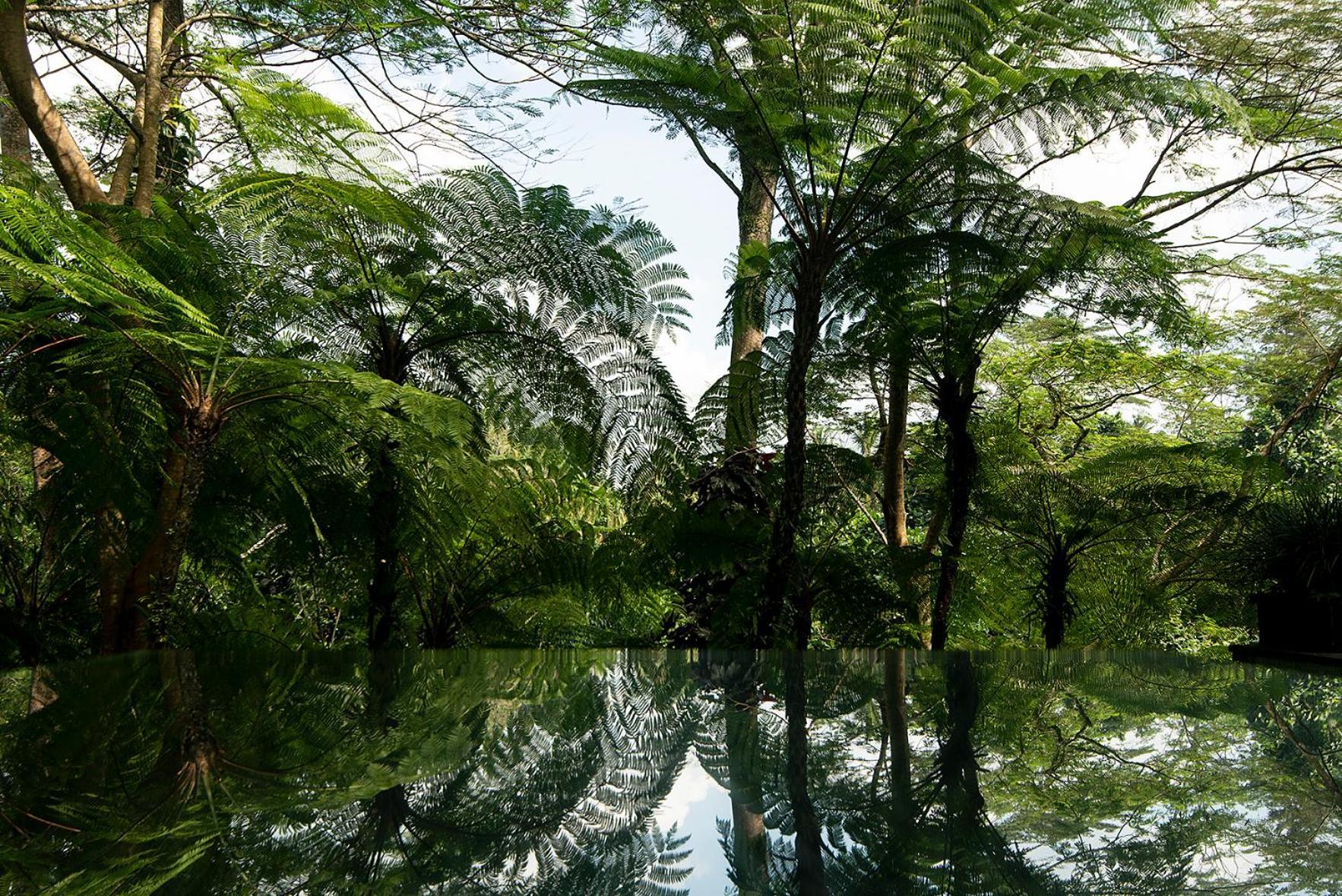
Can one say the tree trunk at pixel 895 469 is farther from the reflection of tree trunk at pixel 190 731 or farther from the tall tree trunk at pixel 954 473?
the reflection of tree trunk at pixel 190 731

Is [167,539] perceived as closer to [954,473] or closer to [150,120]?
[150,120]

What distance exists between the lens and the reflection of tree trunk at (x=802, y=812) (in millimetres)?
559

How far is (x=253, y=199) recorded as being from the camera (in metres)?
2.54

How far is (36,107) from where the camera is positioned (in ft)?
8.90

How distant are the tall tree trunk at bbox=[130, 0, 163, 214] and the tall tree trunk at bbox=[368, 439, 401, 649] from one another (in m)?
1.08

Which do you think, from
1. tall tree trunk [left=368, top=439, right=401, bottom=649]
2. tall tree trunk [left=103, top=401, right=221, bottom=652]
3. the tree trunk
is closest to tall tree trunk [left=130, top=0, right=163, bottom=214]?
tall tree trunk [left=103, top=401, right=221, bottom=652]

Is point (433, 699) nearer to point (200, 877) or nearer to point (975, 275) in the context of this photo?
point (200, 877)

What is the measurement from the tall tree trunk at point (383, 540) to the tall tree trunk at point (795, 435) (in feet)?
4.31

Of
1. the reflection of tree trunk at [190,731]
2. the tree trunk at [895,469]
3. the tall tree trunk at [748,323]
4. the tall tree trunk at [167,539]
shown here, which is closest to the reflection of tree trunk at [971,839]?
the reflection of tree trunk at [190,731]

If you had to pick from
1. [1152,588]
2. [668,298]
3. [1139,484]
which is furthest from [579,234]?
[1152,588]

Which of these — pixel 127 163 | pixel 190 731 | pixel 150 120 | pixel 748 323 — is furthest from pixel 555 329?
pixel 190 731

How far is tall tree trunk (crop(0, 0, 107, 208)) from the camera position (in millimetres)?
2699

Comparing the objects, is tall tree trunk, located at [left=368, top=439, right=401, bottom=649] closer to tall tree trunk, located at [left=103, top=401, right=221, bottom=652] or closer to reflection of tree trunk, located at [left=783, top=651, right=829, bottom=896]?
tall tree trunk, located at [left=103, top=401, right=221, bottom=652]

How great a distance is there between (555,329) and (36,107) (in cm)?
171
